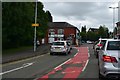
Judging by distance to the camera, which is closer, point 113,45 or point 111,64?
point 111,64

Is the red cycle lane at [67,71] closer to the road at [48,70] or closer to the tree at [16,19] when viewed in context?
the road at [48,70]

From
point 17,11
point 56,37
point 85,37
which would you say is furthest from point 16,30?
point 85,37

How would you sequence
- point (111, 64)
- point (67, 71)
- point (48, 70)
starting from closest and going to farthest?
point (111, 64), point (67, 71), point (48, 70)

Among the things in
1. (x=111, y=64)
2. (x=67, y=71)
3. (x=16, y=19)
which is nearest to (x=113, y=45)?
(x=111, y=64)

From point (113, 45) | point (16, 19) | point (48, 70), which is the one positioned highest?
point (16, 19)

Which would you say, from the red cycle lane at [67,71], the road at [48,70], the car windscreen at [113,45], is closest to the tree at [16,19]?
the road at [48,70]

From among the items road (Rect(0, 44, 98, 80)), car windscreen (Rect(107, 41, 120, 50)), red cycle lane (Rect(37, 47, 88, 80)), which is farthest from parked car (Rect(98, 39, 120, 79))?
road (Rect(0, 44, 98, 80))

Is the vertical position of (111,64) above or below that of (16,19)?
below

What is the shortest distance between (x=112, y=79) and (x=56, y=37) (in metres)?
98.8

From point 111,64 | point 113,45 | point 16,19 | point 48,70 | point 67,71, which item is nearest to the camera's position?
point 111,64

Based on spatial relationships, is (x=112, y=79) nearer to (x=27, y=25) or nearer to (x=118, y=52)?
(x=118, y=52)

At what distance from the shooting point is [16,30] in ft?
126

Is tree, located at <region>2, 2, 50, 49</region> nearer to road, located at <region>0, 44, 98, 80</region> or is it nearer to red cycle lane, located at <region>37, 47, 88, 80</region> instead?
road, located at <region>0, 44, 98, 80</region>

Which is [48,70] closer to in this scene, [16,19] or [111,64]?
[111,64]
